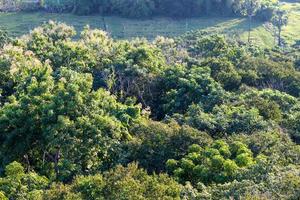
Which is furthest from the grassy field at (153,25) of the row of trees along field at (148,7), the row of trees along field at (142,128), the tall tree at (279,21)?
the row of trees along field at (142,128)

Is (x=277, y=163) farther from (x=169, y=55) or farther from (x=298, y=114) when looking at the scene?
(x=169, y=55)

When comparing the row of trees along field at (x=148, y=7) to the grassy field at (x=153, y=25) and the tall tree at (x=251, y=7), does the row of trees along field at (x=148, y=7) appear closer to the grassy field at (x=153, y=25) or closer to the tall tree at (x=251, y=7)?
the tall tree at (x=251, y=7)

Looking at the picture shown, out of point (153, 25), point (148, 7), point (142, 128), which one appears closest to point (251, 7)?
point (153, 25)

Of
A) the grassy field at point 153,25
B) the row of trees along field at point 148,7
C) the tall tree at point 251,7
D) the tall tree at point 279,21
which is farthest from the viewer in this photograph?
the row of trees along field at point 148,7

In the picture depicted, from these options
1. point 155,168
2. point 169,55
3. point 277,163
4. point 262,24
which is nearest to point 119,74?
point 169,55

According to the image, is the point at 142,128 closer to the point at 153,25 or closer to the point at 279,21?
the point at 279,21
